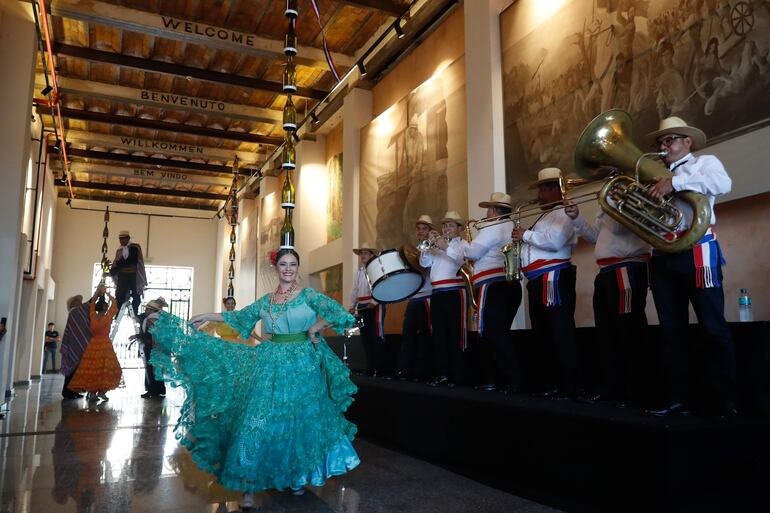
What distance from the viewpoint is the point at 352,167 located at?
11586 mm

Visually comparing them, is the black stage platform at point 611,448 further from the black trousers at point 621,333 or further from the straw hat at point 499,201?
the straw hat at point 499,201

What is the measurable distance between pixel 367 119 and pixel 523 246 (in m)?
7.58

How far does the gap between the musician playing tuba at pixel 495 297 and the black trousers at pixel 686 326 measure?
147 centimetres

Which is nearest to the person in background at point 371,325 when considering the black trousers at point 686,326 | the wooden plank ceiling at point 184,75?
the black trousers at point 686,326

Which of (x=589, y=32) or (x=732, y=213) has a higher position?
(x=589, y=32)

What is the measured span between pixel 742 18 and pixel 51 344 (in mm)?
20188

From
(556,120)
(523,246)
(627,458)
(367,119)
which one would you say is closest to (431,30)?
(367,119)

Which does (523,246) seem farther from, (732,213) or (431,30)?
(431,30)

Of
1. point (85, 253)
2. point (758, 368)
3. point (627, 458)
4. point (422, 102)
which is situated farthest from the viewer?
point (85, 253)

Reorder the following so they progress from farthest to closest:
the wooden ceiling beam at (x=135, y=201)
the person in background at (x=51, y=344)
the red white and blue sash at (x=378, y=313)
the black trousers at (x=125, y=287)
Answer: the wooden ceiling beam at (x=135, y=201)
the person in background at (x=51, y=344)
the black trousers at (x=125, y=287)
the red white and blue sash at (x=378, y=313)

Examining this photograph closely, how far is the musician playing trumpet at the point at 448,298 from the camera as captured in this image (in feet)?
18.5

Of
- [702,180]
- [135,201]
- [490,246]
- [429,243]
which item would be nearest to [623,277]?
[702,180]

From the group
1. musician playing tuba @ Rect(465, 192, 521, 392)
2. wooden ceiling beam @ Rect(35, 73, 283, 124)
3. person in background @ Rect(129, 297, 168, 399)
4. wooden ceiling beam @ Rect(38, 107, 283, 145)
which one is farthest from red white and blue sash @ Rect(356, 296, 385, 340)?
wooden ceiling beam @ Rect(38, 107, 283, 145)

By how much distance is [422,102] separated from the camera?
9352 millimetres
